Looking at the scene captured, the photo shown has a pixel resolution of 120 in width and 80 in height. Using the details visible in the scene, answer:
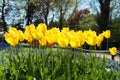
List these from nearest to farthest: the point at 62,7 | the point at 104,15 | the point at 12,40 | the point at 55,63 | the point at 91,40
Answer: the point at 91,40, the point at 12,40, the point at 55,63, the point at 104,15, the point at 62,7

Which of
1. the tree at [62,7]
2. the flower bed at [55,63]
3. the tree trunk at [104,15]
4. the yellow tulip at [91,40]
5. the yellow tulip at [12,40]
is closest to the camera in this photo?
the flower bed at [55,63]

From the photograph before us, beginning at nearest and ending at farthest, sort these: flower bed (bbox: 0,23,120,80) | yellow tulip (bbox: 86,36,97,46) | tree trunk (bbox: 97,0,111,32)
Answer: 1. flower bed (bbox: 0,23,120,80)
2. yellow tulip (bbox: 86,36,97,46)
3. tree trunk (bbox: 97,0,111,32)

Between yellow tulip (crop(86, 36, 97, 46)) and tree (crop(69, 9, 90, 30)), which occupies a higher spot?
yellow tulip (crop(86, 36, 97, 46))

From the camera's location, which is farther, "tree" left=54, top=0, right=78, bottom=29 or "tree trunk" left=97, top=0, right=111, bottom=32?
"tree" left=54, top=0, right=78, bottom=29

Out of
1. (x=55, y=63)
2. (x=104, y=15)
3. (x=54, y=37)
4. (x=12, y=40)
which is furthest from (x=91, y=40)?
(x=104, y=15)

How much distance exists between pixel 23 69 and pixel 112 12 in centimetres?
3340

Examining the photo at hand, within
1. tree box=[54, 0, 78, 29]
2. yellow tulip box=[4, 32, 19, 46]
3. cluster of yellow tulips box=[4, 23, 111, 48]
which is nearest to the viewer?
cluster of yellow tulips box=[4, 23, 111, 48]

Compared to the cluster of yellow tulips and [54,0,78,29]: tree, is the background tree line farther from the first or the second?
the cluster of yellow tulips

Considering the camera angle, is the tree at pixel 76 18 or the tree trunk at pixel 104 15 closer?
the tree trunk at pixel 104 15

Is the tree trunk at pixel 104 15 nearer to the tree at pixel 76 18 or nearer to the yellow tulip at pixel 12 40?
the tree at pixel 76 18

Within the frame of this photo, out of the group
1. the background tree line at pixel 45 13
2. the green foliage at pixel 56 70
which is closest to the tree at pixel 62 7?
the background tree line at pixel 45 13

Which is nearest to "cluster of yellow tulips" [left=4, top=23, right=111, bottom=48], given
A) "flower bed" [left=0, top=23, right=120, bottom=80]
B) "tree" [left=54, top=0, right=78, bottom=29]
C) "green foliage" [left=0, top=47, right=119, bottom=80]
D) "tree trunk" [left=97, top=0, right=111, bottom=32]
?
"flower bed" [left=0, top=23, right=120, bottom=80]

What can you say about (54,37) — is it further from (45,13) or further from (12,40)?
(45,13)

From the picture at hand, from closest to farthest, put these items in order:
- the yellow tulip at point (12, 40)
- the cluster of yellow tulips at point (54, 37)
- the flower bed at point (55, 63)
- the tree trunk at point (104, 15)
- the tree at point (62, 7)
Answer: the cluster of yellow tulips at point (54, 37) < the flower bed at point (55, 63) < the yellow tulip at point (12, 40) < the tree trunk at point (104, 15) < the tree at point (62, 7)
